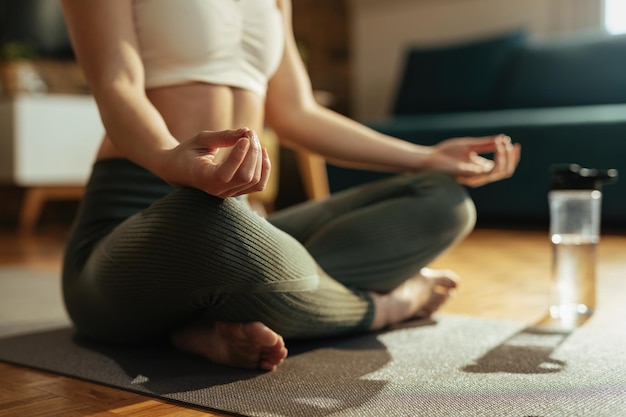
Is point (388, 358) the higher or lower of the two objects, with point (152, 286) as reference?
lower

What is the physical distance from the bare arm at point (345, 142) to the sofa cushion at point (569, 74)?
80.4 inches

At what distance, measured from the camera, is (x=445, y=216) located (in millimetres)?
1078

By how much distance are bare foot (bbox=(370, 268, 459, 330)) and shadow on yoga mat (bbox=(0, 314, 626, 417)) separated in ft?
0.07

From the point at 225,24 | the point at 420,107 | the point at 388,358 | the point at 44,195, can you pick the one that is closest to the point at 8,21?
the point at 44,195

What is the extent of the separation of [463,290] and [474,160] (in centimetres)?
43

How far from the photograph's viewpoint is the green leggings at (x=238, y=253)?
32.3 inches

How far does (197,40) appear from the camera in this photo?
959 mm

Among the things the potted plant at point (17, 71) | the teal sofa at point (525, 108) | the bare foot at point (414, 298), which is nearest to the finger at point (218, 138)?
the bare foot at point (414, 298)

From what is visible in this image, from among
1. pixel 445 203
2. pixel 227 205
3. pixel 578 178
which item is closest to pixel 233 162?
pixel 227 205

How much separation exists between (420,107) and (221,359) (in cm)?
273

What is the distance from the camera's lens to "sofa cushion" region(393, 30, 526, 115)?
3.30 meters

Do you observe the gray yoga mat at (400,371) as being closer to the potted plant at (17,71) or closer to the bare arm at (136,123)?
the bare arm at (136,123)

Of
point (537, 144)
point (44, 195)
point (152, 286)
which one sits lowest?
point (44, 195)

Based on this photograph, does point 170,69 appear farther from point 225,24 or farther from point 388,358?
point 388,358
